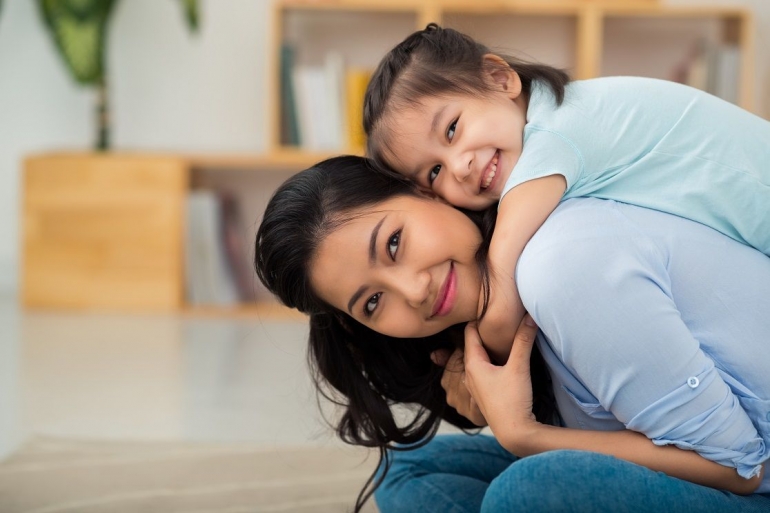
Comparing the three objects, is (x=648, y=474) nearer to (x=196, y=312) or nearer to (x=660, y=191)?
(x=660, y=191)

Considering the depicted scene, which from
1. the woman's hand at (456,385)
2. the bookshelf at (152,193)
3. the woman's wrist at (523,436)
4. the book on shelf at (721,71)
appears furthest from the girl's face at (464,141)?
the book on shelf at (721,71)

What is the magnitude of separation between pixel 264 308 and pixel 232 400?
140 cm

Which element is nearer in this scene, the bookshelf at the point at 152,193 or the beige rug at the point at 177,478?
the beige rug at the point at 177,478

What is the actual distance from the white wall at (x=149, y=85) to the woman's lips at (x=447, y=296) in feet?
9.92

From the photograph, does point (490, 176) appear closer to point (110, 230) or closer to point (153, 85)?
point (110, 230)

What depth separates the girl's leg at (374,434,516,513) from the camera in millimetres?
1479

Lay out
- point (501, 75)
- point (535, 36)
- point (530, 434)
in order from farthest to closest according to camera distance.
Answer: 1. point (535, 36)
2. point (501, 75)
3. point (530, 434)

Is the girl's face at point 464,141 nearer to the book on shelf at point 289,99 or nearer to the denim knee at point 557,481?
the denim knee at point 557,481

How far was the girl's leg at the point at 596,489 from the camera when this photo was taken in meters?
1.14

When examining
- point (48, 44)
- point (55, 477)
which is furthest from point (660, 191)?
point (48, 44)

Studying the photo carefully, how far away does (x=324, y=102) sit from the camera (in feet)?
13.0

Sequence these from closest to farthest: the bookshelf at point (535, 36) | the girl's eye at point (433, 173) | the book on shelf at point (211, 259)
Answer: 1. the girl's eye at point (433, 173)
2. the book on shelf at point (211, 259)
3. the bookshelf at point (535, 36)

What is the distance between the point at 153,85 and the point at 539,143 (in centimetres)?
308

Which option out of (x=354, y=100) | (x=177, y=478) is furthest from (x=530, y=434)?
(x=354, y=100)
